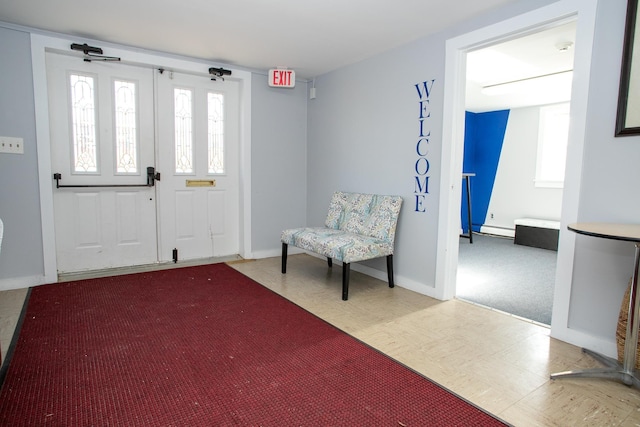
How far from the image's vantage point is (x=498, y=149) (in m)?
6.48

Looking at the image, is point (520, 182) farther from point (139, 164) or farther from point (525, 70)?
point (139, 164)

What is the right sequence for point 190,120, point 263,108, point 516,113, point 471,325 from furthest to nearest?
1. point 516,113
2. point 263,108
3. point 190,120
4. point 471,325

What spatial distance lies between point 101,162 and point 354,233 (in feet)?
8.55

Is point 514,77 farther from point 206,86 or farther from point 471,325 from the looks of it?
point 206,86

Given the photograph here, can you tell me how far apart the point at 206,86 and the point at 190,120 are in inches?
16.9

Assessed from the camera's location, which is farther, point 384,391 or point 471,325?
point 471,325

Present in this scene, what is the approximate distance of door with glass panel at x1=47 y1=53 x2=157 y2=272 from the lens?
342cm

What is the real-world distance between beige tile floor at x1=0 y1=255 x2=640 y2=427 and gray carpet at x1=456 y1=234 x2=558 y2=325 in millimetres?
264

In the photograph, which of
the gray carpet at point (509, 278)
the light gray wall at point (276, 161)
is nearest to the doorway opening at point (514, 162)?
the gray carpet at point (509, 278)

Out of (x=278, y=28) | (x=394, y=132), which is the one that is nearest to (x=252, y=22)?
(x=278, y=28)

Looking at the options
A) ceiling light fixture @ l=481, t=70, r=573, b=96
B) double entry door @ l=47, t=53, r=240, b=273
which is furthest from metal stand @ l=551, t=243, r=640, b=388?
double entry door @ l=47, t=53, r=240, b=273

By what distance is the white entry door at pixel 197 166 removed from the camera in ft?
12.9

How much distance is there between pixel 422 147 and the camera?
318 centimetres

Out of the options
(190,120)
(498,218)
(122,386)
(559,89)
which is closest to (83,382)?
(122,386)
